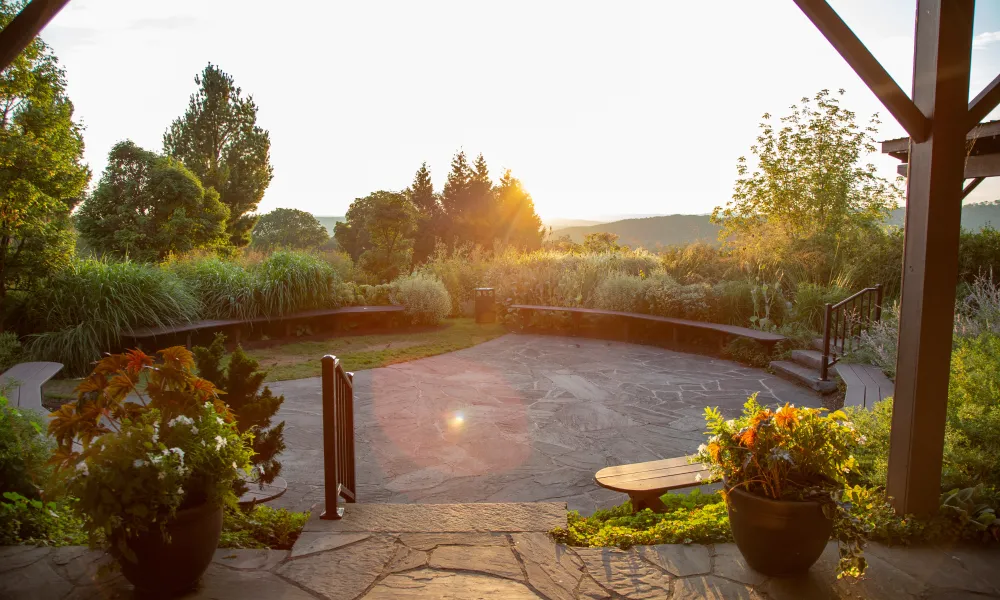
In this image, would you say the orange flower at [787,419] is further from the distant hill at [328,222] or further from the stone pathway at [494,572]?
the distant hill at [328,222]

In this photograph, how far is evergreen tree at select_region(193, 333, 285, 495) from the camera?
344cm

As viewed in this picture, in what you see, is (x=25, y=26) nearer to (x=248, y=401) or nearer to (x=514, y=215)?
(x=248, y=401)

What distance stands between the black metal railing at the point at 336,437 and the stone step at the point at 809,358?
18.4ft

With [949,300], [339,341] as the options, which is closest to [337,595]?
[949,300]

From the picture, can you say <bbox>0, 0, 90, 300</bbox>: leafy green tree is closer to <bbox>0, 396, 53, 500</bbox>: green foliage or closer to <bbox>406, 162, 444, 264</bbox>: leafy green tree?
<bbox>0, 396, 53, 500</bbox>: green foliage

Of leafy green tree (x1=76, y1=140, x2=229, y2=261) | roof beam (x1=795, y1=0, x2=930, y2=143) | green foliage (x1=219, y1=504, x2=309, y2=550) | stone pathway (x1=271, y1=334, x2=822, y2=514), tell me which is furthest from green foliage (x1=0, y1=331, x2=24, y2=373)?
leafy green tree (x1=76, y1=140, x2=229, y2=261)

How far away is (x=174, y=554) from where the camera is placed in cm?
228

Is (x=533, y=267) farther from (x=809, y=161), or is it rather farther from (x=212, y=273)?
(x=809, y=161)

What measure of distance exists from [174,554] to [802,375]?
6.56 metres

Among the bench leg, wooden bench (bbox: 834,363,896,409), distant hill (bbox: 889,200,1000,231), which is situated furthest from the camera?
distant hill (bbox: 889,200,1000,231)

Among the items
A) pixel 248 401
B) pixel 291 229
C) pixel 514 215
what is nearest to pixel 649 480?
pixel 248 401

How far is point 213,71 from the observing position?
27000mm

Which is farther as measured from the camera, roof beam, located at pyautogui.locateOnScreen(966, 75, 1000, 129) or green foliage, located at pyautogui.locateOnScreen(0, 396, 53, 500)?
green foliage, located at pyautogui.locateOnScreen(0, 396, 53, 500)

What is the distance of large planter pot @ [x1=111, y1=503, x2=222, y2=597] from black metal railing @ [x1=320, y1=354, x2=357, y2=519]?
2.32ft
